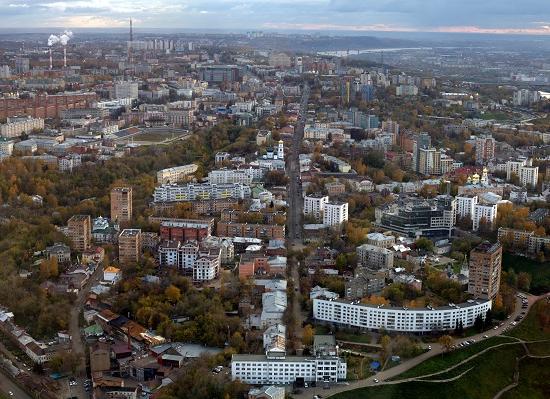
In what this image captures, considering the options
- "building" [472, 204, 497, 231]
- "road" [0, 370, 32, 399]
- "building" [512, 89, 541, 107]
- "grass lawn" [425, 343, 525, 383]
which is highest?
"building" [512, 89, 541, 107]

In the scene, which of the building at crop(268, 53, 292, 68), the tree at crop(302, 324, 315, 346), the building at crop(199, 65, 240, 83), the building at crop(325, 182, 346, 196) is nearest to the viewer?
the tree at crop(302, 324, 315, 346)

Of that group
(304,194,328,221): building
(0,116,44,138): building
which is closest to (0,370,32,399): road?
(304,194,328,221): building

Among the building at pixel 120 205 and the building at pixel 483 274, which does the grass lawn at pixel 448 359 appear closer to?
the building at pixel 483 274

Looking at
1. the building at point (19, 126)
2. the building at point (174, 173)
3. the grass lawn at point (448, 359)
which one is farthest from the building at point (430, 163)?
the building at point (19, 126)

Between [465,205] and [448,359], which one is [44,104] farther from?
[448,359]

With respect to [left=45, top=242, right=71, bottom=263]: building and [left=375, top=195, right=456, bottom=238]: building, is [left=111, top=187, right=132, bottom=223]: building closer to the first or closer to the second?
[left=45, top=242, right=71, bottom=263]: building

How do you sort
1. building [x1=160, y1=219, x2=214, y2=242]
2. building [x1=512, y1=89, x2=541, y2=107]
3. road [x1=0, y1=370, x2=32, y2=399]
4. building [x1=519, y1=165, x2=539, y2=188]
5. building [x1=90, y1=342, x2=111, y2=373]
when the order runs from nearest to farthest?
road [x1=0, y1=370, x2=32, y2=399] → building [x1=90, y1=342, x2=111, y2=373] → building [x1=160, y1=219, x2=214, y2=242] → building [x1=519, y1=165, x2=539, y2=188] → building [x1=512, y1=89, x2=541, y2=107]

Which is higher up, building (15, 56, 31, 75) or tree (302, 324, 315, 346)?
building (15, 56, 31, 75)
